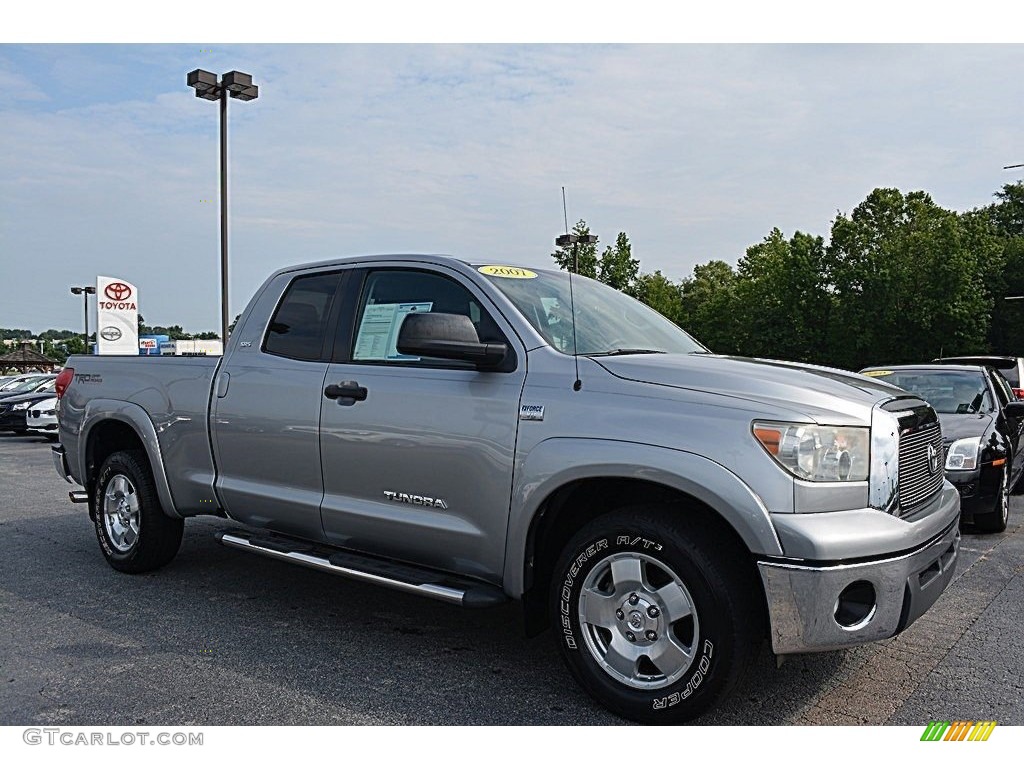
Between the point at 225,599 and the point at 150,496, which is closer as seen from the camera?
the point at 225,599

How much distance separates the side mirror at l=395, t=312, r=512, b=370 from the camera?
12.5 ft

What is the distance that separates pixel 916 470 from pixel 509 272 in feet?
6.89

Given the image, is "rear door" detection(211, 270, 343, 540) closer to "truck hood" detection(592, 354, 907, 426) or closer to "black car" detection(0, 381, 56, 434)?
"truck hood" detection(592, 354, 907, 426)

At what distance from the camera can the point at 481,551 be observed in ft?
13.1

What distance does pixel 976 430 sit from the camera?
297 inches

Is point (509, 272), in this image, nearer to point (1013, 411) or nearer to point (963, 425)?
point (963, 425)

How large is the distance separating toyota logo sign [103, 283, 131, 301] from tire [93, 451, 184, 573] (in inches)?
830

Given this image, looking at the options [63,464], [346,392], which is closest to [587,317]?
[346,392]

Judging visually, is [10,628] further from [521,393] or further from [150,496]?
[521,393]

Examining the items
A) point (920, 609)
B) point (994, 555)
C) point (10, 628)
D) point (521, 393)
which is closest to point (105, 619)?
point (10, 628)

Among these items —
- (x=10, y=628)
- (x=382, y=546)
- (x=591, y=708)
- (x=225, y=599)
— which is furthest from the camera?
(x=225, y=599)

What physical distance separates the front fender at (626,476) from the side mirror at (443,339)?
501 mm

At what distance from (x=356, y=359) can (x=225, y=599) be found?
6.00 feet

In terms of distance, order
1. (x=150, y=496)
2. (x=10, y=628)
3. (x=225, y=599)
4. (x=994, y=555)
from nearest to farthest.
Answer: (x=10, y=628) → (x=225, y=599) → (x=150, y=496) → (x=994, y=555)
